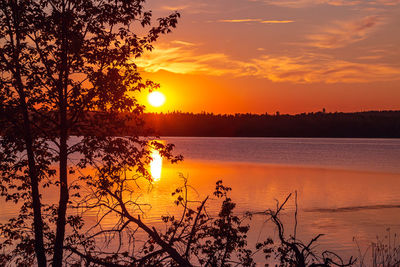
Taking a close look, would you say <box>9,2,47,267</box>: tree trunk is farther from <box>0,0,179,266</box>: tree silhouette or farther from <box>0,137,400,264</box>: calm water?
<box>0,137,400,264</box>: calm water

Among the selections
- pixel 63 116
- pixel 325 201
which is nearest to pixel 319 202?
pixel 325 201

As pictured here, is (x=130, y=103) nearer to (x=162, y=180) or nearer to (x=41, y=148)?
(x=41, y=148)

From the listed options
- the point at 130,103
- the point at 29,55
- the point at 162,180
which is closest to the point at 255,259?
the point at 130,103

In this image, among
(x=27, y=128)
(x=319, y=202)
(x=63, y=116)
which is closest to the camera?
(x=27, y=128)

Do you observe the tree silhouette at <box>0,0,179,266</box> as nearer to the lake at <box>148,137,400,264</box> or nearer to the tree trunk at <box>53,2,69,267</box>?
the tree trunk at <box>53,2,69,267</box>

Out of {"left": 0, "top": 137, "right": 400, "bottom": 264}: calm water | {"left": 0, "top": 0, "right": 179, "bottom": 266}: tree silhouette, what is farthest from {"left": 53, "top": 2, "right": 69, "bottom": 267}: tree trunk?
{"left": 0, "top": 137, "right": 400, "bottom": 264}: calm water

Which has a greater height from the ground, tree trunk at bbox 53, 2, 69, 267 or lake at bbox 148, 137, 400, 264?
tree trunk at bbox 53, 2, 69, 267

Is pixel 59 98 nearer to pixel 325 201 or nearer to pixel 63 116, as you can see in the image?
pixel 63 116

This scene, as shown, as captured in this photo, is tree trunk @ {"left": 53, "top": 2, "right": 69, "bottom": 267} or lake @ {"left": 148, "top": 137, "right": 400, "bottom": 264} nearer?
tree trunk @ {"left": 53, "top": 2, "right": 69, "bottom": 267}

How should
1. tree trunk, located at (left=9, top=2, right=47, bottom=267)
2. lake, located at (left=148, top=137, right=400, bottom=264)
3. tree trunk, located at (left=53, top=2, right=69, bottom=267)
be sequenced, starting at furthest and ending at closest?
lake, located at (left=148, top=137, right=400, bottom=264) → tree trunk, located at (left=53, top=2, right=69, bottom=267) → tree trunk, located at (left=9, top=2, right=47, bottom=267)

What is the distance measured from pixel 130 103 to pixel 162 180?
43.0 m

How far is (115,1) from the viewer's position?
45.1ft

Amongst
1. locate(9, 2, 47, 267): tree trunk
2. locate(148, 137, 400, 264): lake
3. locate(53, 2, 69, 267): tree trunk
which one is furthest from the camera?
locate(148, 137, 400, 264): lake

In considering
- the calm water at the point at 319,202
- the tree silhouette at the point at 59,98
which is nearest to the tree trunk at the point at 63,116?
the tree silhouette at the point at 59,98
